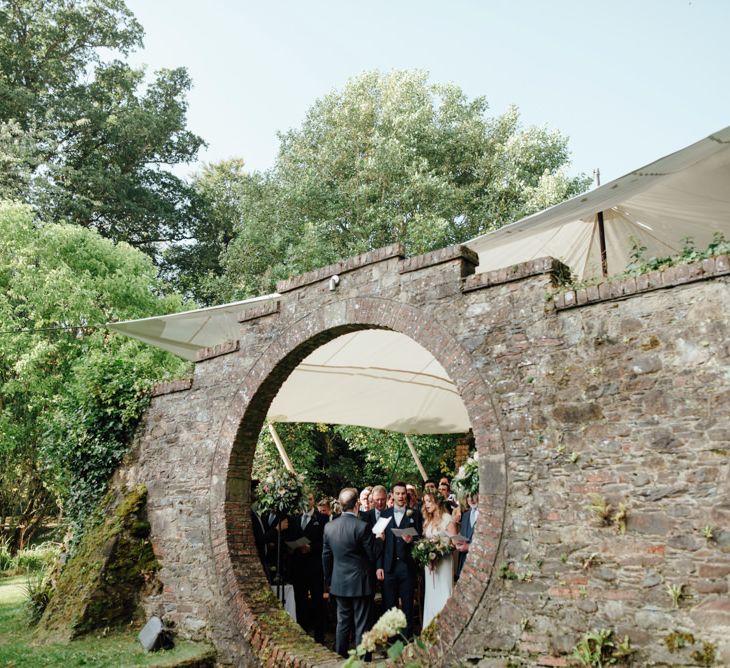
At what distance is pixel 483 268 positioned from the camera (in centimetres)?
784

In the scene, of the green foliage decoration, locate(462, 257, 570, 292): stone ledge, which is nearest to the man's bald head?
locate(462, 257, 570, 292): stone ledge

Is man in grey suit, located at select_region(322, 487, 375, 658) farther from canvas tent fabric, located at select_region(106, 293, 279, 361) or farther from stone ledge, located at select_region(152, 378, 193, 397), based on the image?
canvas tent fabric, located at select_region(106, 293, 279, 361)

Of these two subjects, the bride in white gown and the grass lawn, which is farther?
the bride in white gown

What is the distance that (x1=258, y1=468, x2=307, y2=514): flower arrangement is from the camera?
729cm

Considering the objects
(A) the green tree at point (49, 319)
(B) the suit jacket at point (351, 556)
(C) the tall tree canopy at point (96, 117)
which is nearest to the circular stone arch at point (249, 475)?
(B) the suit jacket at point (351, 556)

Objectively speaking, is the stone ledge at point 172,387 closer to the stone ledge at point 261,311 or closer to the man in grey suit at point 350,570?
the stone ledge at point 261,311

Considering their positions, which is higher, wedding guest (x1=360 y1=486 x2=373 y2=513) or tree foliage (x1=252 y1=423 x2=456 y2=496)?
tree foliage (x1=252 y1=423 x2=456 y2=496)

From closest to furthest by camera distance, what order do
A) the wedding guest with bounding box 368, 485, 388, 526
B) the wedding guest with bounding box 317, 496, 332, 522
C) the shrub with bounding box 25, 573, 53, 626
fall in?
1. the wedding guest with bounding box 368, 485, 388, 526
2. the shrub with bounding box 25, 573, 53, 626
3. the wedding guest with bounding box 317, 496, 332, 522

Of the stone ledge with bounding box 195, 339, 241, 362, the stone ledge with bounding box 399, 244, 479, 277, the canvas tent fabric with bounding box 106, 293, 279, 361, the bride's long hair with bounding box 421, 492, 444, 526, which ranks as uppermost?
the canvas tent fabric with bounding box 106, 293, 279, 361

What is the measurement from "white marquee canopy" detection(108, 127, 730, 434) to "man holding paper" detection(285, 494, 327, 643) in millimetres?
2098

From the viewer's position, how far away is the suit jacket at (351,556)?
6047 mm

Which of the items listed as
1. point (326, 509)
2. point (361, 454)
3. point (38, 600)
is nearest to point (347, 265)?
point (326, 509)

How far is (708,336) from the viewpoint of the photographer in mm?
4027

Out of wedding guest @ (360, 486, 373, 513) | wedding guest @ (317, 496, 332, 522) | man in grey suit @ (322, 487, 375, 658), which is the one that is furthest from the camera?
wedding guest @ (317, 496, 332, 522)
